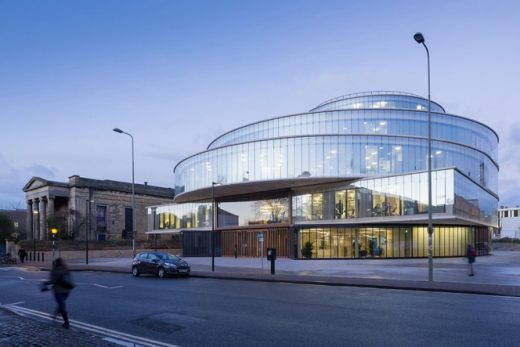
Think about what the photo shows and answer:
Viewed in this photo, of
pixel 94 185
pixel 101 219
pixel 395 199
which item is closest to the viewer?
pixel 395 199

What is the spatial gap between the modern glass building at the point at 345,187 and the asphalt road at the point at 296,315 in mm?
23576

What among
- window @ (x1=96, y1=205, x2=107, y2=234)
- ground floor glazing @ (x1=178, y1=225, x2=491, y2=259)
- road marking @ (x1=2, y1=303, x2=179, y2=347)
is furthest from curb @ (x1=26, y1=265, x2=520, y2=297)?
window @ (x1=96, y1=205, x2=107, y2=234)

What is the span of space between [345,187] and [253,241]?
13755mm

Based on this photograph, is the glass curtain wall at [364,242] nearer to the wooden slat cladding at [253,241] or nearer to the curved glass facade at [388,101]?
the wooden slat cladding at [253,241]

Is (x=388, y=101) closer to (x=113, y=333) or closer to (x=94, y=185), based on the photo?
(x=94, y=185)

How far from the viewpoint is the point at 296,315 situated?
38.9 feet

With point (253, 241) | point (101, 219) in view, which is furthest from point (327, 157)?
point (101, 219)

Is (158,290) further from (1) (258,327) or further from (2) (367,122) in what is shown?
(2) (367,122)

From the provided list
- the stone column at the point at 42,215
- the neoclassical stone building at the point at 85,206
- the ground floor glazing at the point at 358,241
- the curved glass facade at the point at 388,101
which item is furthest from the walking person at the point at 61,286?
the stone column at the point at 42,215

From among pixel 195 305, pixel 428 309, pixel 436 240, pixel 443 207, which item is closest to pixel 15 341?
Answer: pixel 195 305

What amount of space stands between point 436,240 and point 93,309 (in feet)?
144

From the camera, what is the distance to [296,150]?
4684 centimetres

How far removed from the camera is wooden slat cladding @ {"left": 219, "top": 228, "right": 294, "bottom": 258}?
4891 cm

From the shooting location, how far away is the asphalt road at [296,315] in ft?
30.2
